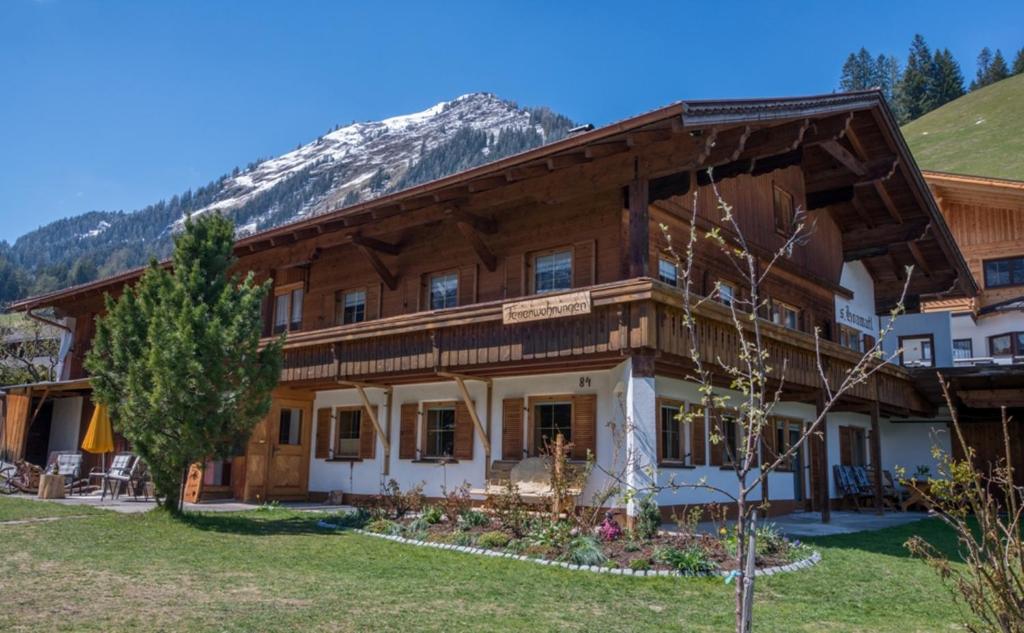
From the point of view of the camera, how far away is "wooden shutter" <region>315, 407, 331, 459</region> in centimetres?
1936

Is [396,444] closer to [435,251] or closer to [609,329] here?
[435,251]

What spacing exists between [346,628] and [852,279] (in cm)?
2130

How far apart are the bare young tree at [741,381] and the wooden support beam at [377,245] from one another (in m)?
6.71

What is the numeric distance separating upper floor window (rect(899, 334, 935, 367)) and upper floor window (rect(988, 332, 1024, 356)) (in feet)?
12.0

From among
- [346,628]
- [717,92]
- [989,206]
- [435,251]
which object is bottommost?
[346,628]

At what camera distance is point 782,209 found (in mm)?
19641

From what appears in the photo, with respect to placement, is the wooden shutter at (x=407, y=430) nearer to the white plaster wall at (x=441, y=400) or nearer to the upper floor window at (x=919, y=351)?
the white plaster wall at (x=441, y=400)

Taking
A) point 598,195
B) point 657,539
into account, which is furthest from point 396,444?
point 657,539

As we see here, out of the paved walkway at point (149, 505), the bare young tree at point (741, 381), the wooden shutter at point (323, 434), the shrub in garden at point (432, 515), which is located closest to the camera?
the bare young tree at point (741, 381)

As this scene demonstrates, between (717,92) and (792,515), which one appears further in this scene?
(792,515)

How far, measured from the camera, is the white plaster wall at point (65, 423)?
24953 millimetres

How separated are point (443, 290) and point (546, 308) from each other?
5.31 m

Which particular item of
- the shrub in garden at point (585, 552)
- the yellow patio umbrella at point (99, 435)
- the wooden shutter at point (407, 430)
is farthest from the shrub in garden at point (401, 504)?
the yellow patio umbrella at point (99, 435)

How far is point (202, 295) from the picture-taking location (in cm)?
1385
